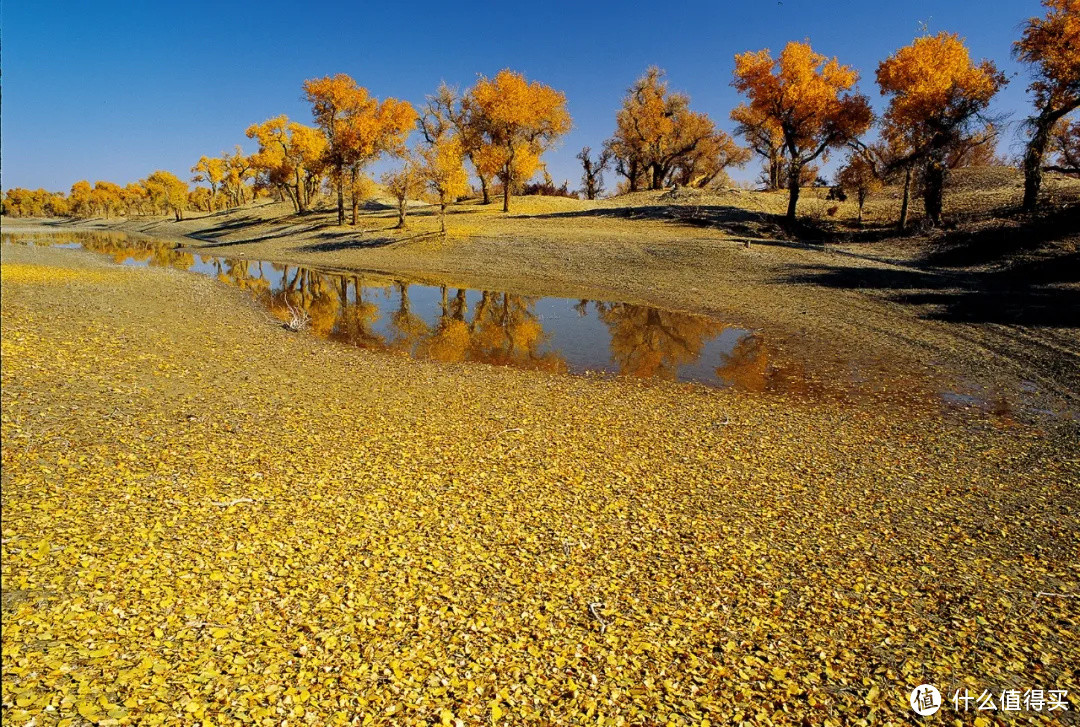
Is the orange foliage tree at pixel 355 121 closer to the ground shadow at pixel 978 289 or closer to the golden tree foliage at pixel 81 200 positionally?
the ground shadow at pixel 978 289

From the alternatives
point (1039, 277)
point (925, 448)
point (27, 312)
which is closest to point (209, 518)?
point (925, 448)

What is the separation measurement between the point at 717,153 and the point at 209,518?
90783 mm

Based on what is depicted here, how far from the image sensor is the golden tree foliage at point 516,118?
198 feet

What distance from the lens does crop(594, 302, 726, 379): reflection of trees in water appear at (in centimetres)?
1942

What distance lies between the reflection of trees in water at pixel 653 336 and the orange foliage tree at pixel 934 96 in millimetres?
30724

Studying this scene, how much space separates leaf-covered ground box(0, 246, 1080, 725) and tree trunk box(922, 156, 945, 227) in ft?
126

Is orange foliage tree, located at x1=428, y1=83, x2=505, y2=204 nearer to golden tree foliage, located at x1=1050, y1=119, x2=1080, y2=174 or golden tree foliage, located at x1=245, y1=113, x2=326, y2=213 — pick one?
golden tree foliage, located at x1=245, y1=113, x2=326, y2=213

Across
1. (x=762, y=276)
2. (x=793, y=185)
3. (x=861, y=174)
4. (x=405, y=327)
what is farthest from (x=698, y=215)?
(x=405, y=327)

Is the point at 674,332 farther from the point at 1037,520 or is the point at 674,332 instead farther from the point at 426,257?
the point at 426,257

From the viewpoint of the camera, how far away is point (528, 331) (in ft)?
82.0

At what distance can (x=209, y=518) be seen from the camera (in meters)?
7.90

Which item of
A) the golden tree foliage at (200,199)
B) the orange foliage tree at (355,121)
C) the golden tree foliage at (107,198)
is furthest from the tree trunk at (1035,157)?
the golden tree foliage at (107,198)

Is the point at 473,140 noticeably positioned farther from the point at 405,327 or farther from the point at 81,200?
the point at 81,200

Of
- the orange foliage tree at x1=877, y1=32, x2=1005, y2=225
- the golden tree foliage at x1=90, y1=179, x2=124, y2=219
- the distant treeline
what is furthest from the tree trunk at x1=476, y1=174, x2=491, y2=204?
the golden tree foliage at x1=90, y1=179, x2=124, y2=219
